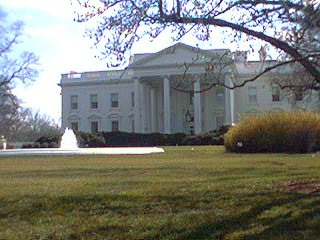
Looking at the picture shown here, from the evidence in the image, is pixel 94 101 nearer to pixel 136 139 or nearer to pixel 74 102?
pixel 74 102

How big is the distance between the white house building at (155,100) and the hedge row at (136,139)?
653 centimetres

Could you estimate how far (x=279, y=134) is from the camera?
28250 millimetres

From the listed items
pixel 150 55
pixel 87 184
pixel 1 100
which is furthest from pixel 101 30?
pixel 150 55

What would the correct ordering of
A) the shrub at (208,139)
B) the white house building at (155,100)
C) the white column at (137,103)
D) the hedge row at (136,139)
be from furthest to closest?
the white column at (137,103) < the white house building at (155,100) < the hedge row at (136,139) < the shrub at (208,139)

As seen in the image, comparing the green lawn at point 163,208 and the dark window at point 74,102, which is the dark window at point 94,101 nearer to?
the dark window at point 74,102

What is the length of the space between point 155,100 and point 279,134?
44.8 meters

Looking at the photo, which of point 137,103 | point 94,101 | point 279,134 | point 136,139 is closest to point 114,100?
point 94,101

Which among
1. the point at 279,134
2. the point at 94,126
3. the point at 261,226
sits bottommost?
the point at 261,226

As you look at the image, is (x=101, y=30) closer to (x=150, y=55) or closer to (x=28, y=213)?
(x=28, y=213)

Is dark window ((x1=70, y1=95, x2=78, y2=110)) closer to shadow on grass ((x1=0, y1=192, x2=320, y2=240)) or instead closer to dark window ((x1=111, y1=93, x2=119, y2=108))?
dark window ((x1=111, y1=93, x2=119, y2=108))

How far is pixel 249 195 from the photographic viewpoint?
31.7 ft

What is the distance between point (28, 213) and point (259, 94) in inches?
2540

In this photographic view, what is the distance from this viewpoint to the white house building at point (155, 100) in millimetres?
64688

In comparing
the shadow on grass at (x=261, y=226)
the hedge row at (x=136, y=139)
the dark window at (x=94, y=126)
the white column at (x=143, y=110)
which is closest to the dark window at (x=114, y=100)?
the dark window at (x=94, y=126)
